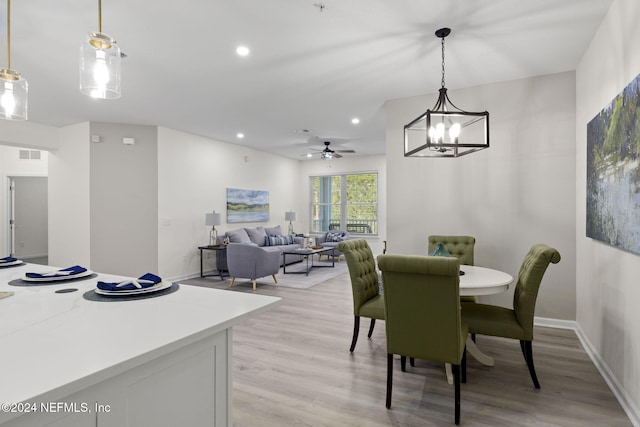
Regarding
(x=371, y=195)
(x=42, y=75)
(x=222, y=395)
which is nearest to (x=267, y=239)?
(x=371, y=195)

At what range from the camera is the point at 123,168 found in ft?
18.6

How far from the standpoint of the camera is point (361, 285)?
2.96m

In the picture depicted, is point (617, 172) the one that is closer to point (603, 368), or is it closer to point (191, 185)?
point (603, 368)

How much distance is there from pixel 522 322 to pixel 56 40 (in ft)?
14.4

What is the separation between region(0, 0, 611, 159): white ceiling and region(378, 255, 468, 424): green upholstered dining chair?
188 centimetres

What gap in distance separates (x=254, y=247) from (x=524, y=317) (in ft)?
13.2

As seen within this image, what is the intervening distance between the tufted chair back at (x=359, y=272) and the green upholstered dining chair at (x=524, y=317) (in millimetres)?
829

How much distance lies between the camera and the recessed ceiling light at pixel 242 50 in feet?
10.2

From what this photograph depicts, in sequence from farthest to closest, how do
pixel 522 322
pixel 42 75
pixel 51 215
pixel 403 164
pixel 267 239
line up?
pixel 267 239 < pixel 51 215 < pixel 403 164 < pixel 42 75 < pixel 522 322

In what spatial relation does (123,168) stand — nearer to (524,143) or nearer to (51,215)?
(51,215)

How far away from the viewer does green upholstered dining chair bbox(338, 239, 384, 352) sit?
9.47 feet

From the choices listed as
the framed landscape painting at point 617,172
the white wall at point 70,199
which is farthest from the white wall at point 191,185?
the framed landscape painting at point 617,172

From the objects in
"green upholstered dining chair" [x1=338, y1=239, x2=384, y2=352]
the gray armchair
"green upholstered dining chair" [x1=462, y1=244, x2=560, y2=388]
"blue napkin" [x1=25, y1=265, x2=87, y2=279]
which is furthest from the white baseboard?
the gray armchair

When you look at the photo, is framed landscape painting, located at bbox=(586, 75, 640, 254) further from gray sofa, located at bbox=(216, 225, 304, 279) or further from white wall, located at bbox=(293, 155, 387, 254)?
white wall, located at bbox=(293, 155, 387, 254)
